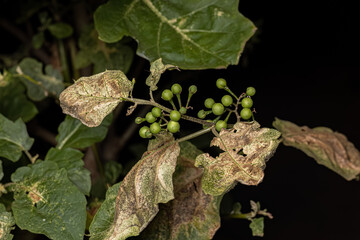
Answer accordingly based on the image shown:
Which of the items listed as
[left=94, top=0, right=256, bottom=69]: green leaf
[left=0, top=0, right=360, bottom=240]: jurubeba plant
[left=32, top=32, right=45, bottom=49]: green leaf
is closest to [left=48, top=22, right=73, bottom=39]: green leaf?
[left=32, top=32, right=45, bottom=49]: green leaf

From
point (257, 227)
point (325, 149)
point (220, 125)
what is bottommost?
point (257, 227)

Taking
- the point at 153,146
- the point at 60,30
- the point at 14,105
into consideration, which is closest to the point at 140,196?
the point at 153,146

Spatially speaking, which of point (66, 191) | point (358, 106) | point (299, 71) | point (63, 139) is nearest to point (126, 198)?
point (66, 191)

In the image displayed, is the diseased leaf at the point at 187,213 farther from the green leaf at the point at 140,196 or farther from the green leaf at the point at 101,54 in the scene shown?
the green leaf at the point at 101,54

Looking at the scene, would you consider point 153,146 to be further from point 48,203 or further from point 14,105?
A: point 14,105

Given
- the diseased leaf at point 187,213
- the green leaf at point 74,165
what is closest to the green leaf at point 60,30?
the green leaf at point 74,165

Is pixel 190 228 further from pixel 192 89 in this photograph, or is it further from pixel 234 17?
pixel 234 17

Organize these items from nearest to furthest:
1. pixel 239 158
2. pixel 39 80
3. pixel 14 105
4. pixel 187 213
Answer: pixel 239 158 → pixel 187 213 → pixel 14 105 → pixel 39 80
